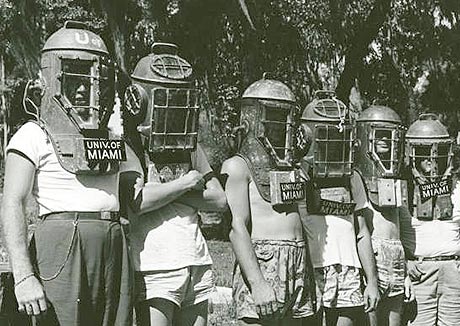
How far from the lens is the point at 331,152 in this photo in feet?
18.2

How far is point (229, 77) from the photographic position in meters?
13.1

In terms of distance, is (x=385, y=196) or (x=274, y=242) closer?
(x=274, y=242)

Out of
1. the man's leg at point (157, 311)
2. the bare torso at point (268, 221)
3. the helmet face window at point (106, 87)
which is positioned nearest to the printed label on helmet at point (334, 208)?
the bare torso at point (268, 221)

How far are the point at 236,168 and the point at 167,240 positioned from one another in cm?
68

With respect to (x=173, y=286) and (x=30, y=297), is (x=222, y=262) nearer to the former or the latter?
(x=173, y=286)

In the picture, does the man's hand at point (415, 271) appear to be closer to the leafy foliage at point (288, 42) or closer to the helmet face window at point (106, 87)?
the helmet face window at point (106, 87)

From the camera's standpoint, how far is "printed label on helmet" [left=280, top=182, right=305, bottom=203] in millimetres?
4959

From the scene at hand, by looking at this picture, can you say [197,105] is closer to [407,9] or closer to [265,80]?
[265,80]

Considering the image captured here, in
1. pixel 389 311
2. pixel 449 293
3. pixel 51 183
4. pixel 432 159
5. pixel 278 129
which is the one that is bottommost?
pixel 389 311

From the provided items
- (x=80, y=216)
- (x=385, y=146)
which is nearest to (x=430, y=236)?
(x=385, y=146)

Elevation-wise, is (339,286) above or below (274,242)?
below

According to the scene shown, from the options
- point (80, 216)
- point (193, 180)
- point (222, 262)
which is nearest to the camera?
point (80, 216)

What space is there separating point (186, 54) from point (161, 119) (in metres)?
7.94

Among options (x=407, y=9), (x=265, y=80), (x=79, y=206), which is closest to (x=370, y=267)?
(x=265, y=80)
